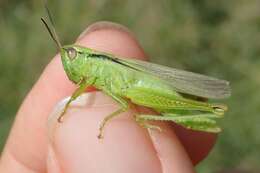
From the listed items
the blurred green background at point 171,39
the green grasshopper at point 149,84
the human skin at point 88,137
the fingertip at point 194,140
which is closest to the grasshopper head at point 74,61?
the green grasshopper at point 149,84

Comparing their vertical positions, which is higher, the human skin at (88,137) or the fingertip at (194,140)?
the human skin at (88,137)

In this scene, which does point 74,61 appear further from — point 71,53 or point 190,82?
point 190,82

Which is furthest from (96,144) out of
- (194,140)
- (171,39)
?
(171,39)

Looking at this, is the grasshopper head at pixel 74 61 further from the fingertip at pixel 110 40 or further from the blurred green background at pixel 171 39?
the blurred green background at pixel 171 39

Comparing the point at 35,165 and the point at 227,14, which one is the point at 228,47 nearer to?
the point at 227,14

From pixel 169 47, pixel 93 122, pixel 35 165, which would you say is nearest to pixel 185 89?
pixel 93 122

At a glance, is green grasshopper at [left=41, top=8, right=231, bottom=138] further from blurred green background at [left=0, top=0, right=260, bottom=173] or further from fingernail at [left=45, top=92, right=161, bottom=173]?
blurred green background at [left=0, top=0, right=260, bottom=173]

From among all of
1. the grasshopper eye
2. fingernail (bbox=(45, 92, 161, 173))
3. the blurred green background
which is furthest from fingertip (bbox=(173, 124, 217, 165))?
the blurred green background
